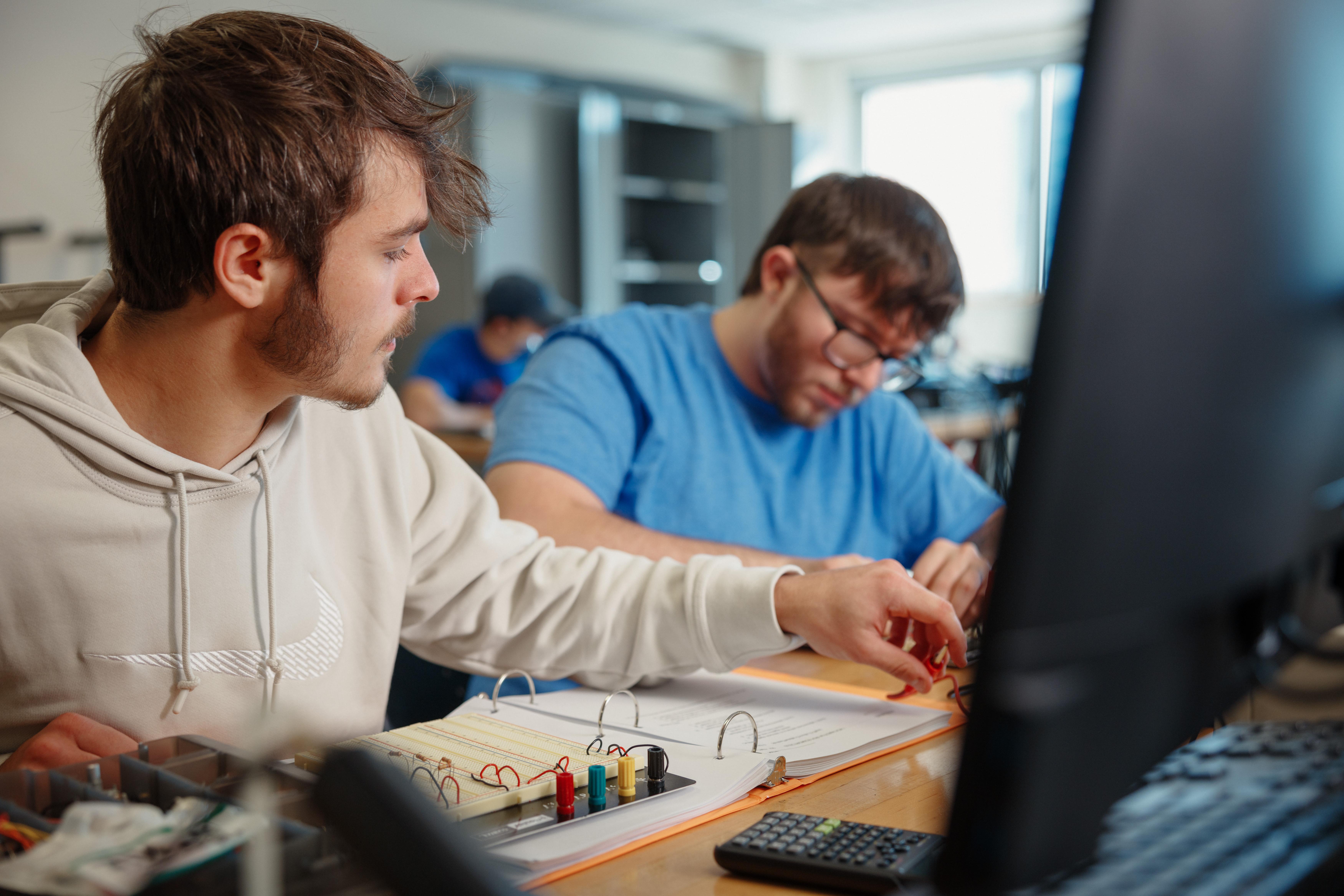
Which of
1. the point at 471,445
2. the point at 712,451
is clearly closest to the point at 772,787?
the point at 712,451

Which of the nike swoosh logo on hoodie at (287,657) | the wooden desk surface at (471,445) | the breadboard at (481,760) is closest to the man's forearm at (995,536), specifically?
the breadboard at (481,760)

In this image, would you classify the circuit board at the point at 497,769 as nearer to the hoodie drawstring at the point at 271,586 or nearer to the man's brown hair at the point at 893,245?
the hoodie drawstring at the point at 271,586

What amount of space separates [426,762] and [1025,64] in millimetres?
7539

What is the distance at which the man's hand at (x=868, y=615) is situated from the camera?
1.02 m

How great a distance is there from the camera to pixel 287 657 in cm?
100

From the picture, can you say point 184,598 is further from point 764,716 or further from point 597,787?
point 764,716

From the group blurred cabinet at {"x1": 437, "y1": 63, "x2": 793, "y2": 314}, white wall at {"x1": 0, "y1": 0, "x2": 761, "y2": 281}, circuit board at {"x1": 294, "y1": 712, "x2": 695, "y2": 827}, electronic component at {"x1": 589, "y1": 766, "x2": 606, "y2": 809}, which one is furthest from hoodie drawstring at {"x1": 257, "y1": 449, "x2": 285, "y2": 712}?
blurred cabinet at {"x1": 437, "y1": 63, "x2": 793, "y2": 314}

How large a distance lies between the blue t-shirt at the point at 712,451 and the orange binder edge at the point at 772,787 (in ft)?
1.44

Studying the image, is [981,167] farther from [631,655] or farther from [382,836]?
[382,836]

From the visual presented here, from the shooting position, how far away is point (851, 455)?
1753mm

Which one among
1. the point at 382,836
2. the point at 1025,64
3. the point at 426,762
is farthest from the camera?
the point at 1025,64

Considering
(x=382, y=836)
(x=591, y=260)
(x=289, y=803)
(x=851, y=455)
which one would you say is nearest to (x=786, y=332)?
(x=851, y=455)

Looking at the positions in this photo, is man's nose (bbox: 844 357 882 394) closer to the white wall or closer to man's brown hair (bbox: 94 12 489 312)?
man's brown hair (bbox: 94 12 489 312)

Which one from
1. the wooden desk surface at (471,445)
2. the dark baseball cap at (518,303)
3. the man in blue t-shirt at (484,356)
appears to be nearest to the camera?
the wooden desk surface at (471,445)
